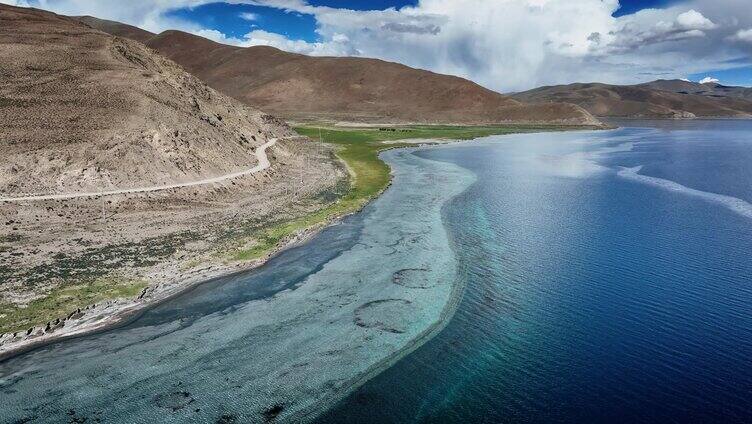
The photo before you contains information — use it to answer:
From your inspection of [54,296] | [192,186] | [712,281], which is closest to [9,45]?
[192,186]

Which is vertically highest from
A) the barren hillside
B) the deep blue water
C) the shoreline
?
the barren hillside

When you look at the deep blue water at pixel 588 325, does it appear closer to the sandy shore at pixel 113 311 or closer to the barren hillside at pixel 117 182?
the sandy shore at pixel 113 311

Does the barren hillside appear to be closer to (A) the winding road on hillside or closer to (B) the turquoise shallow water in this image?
(A) the winding road on hillside

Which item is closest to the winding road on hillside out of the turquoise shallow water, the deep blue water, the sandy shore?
the turquoise shallow water

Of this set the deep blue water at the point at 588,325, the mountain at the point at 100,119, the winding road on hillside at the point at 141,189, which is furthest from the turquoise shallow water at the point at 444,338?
the mountain at the point at 100,119

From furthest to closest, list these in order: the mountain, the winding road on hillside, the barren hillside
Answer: the mountain < the winding road on hillside < the barren hillside

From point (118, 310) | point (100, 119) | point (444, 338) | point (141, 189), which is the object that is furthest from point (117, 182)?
point (444, 338)
